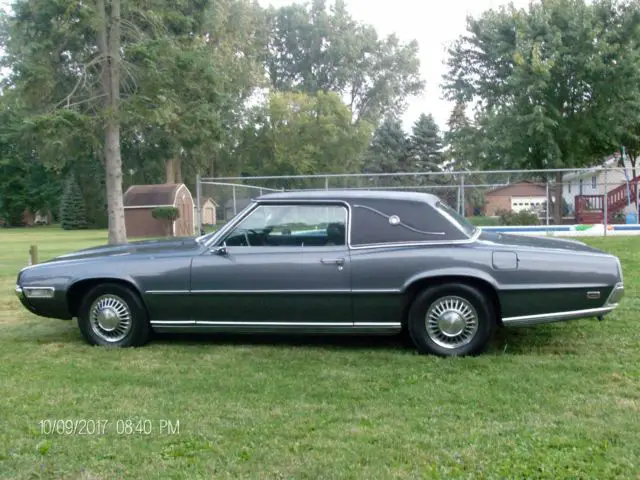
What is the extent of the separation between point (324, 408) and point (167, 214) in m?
32.9

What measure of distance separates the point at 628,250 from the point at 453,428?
30.4ft

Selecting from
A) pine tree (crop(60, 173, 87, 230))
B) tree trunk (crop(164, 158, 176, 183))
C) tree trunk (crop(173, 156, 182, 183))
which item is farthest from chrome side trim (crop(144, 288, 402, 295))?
pine tree (crop(60, 173, 87, 230))

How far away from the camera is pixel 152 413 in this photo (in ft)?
12.8

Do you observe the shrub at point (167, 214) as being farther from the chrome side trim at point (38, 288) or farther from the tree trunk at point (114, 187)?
the chrome side trim at point (38, 288)

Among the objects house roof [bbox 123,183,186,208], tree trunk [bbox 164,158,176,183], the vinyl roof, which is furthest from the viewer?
tree trunk [bbox 164,158,176,183]

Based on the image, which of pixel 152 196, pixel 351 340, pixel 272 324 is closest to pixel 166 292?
pixel 272 324

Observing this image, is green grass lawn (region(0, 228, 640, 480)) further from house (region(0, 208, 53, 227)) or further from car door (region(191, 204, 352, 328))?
house (region(0, 208, 53, 227))

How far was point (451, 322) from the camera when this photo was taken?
17.0ft

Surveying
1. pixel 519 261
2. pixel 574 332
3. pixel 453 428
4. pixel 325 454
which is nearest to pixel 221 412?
pixel 325 454

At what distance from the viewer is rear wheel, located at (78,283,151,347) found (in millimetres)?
5578

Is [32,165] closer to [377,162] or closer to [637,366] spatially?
[377,162]

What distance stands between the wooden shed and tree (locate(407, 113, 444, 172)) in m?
14.1

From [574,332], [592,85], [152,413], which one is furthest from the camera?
[592,85]

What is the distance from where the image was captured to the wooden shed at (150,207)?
3822 cm
